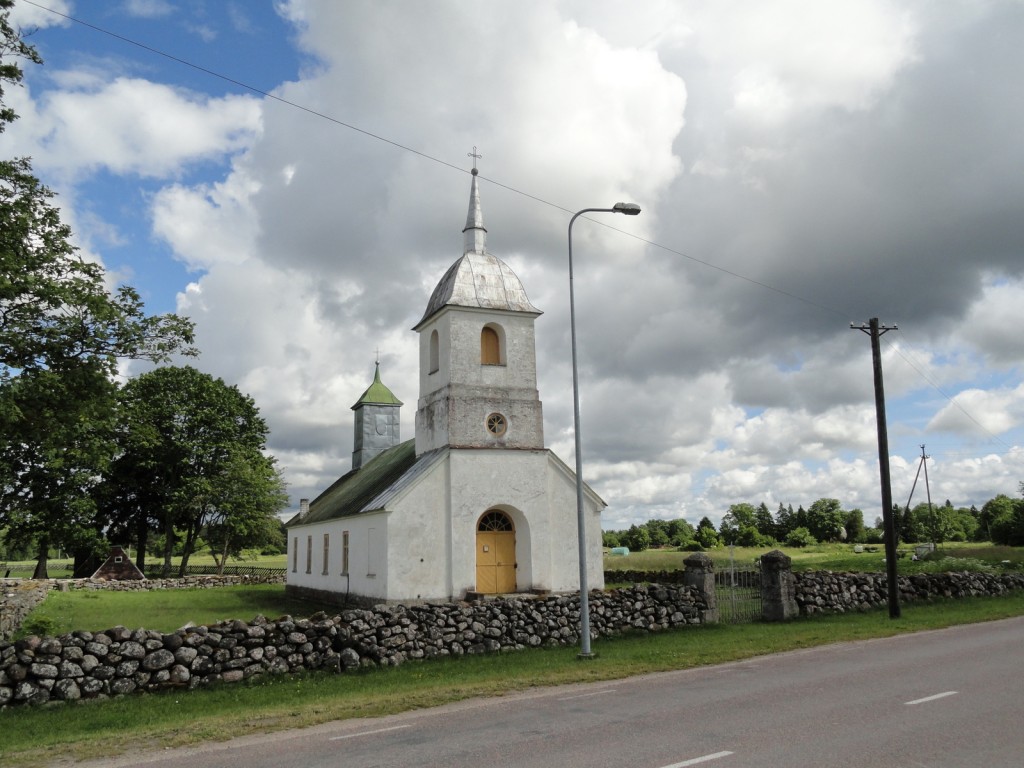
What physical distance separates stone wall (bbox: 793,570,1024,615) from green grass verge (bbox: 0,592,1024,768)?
328cm

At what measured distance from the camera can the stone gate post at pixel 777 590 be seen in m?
23.6

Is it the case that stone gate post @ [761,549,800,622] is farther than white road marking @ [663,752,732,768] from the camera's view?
Yes

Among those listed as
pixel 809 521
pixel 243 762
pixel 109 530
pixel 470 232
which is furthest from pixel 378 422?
pixel 809 521

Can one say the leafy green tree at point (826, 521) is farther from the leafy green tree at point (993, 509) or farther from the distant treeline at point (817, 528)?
the leafy green tree at point (993, 509)

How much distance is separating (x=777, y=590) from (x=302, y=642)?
14700mm

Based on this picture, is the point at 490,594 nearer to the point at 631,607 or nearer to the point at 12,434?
the point at 631,607

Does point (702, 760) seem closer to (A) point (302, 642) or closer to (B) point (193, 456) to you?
(A) point (302, 642)

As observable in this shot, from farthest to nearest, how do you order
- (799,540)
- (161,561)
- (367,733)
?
(799,540) < (161,561) < (367,733)

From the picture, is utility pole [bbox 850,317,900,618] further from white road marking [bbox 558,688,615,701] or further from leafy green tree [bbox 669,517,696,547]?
leafy green tree [bbox 669,517,696,547]

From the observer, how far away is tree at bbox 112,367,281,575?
50.7 metres

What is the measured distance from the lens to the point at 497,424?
26.7 metres

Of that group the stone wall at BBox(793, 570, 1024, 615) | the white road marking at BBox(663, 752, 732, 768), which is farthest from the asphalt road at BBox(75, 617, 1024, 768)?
the stone wall at BBox(793, 570, 1024, 615)

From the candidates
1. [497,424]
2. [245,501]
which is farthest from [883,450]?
[245,501]

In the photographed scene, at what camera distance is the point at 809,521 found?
119m
